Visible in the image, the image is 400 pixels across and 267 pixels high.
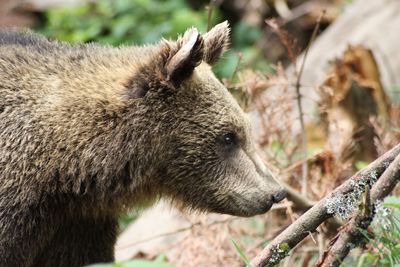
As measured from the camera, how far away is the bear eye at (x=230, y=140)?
512cm

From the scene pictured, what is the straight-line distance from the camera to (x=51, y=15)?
1346 centimetres

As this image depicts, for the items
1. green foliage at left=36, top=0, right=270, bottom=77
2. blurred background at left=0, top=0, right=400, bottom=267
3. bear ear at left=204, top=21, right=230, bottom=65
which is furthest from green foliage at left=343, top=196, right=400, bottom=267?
green foliage at left=36, top=0, right=270, bottom=77

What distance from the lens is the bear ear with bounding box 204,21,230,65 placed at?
17.7 ft

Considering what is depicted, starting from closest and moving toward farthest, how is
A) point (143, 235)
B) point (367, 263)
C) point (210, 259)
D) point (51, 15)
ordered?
point (367, 263)
point (210, 259)
point (143, 235)
point (51, 15)

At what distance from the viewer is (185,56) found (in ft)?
15.6

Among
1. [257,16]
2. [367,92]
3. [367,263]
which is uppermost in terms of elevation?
[257,16]

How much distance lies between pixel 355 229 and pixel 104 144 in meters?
1.48

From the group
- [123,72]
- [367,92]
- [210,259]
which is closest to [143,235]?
[210,259]

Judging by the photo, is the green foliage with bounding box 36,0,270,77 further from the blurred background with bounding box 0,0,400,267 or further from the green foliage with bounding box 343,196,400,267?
the green foliage with bounding box 343,196,400,267

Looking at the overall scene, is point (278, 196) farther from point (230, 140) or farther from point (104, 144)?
point (104, 144)

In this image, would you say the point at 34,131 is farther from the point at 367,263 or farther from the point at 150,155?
the point at 367,263

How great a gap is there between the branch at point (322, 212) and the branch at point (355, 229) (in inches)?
3.1

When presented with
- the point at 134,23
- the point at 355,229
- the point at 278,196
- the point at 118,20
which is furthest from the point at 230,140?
the point at 118,20

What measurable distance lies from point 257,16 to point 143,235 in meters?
6.91
